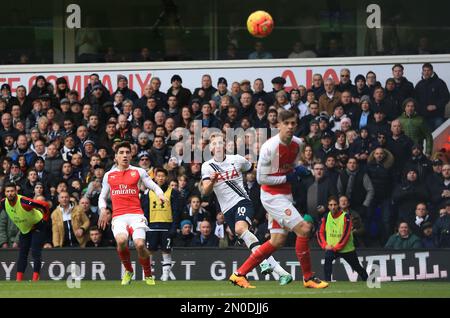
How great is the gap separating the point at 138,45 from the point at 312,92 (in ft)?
14.8

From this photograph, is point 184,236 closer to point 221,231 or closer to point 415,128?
point 221,231

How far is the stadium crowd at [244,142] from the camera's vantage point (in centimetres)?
1997

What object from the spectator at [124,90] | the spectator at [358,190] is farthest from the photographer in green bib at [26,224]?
the spectator at [358,190]

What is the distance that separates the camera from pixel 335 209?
18938 mm

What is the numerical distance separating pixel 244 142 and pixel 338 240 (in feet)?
8.99

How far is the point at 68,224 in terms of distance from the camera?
2097 cm

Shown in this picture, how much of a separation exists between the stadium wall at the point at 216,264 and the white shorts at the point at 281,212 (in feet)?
16.7

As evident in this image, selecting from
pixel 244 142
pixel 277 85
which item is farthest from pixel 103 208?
pixel 277 85

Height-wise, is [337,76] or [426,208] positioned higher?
[337,76]

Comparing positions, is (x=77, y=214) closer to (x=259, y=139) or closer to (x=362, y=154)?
(x=259, y=139)

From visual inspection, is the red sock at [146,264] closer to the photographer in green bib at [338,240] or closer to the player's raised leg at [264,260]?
the player's raised leg at [264,260]

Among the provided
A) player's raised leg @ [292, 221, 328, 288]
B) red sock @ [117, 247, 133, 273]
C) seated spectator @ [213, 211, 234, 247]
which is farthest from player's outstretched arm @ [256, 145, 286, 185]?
seated spectator @ [213, 211, 234, 247]

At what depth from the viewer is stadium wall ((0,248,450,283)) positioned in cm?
1952
